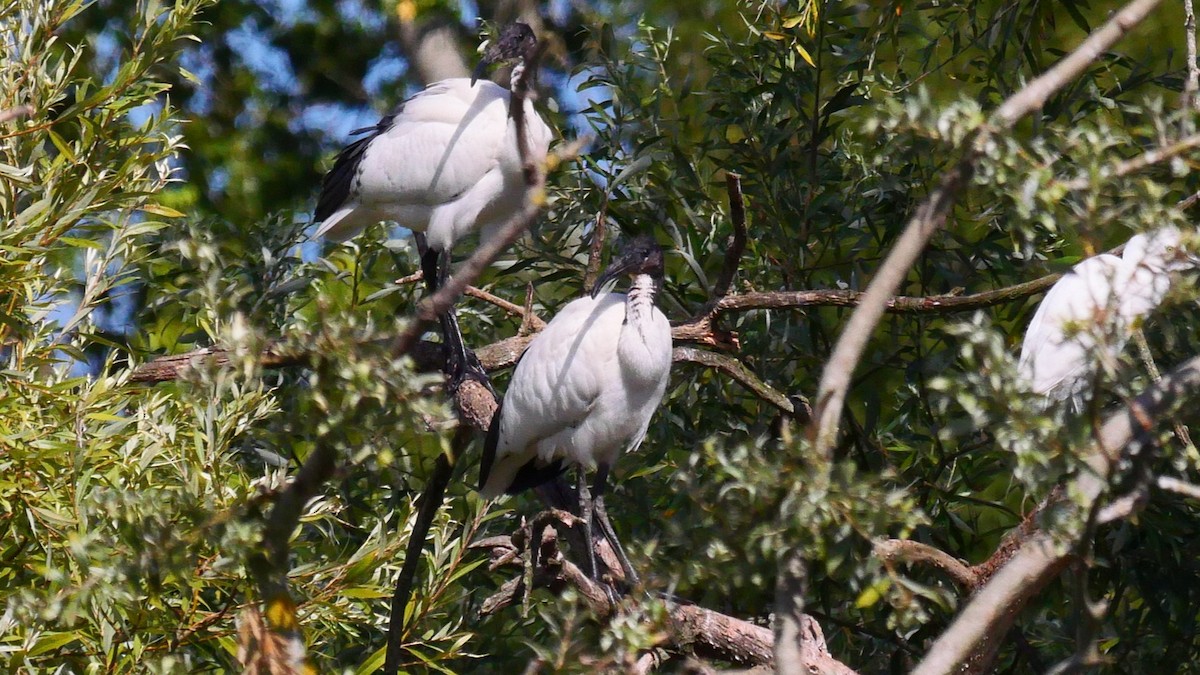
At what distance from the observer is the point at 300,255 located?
5.08 metres

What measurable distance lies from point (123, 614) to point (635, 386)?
1.70 meters

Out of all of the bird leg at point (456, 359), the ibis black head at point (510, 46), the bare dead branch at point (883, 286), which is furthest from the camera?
the ibis black head at point (510, 46)

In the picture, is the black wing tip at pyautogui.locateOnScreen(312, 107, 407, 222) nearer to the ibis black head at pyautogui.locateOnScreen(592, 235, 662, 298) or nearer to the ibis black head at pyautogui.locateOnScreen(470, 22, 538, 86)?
the ibis black head at pyautogui.locateOnScreen(470, 22, 538, 86)

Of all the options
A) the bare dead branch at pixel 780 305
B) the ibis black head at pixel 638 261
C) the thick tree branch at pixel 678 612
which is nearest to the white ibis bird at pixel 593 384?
the ibis black head at pixel 638 261

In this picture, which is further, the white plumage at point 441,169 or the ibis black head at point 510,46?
the white plumage at point 441,169

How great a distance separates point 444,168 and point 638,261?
1.08m

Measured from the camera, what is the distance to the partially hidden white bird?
1729 millimetres

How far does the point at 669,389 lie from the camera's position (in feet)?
15.5

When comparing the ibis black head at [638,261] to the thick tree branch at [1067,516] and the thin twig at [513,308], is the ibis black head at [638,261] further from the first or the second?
the thick tree branch at [1067,516]

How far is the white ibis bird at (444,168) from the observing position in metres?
4.82

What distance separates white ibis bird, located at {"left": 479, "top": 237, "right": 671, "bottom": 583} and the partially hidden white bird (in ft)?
3.38

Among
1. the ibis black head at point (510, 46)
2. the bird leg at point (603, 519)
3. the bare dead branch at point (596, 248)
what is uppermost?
the ibis black head at point (510, 46)

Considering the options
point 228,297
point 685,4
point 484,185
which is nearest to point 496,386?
point 484,185

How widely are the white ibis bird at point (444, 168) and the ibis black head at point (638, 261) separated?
78cm
